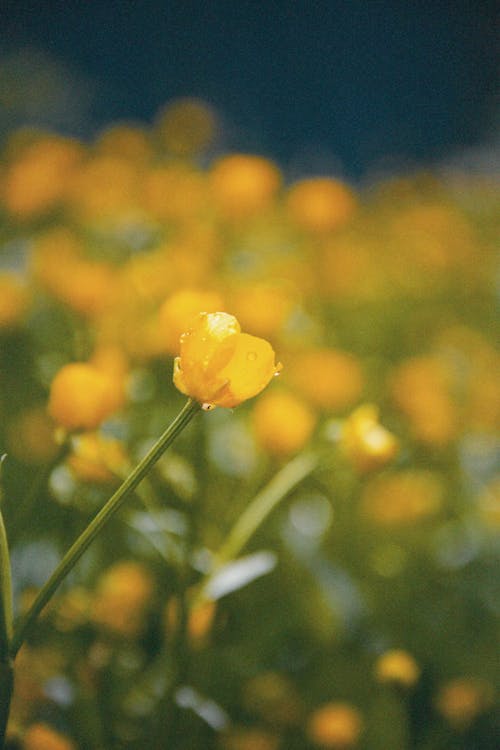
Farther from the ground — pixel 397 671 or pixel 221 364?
pixel 221 364

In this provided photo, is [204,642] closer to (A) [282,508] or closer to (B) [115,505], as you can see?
(A) [282,508]

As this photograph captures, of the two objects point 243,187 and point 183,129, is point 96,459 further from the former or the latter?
point 183,129

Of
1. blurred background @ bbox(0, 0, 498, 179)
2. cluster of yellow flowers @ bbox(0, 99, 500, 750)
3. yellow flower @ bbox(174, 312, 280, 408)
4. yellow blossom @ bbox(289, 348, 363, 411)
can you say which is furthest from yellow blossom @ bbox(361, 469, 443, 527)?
blurred background @ bbox(0, 0, 498, 179)

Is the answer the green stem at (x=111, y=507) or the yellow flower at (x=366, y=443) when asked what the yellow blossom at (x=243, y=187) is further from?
the green stem at (x=111, y=507)

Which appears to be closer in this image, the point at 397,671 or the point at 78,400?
the point at 78,400

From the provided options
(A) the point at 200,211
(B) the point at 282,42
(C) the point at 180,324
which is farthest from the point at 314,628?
(B) the point at 282,42

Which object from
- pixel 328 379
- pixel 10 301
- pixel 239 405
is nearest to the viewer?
pixel 239 405

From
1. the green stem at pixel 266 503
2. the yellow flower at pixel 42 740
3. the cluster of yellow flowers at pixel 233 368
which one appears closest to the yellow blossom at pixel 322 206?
the cluster of yellow flowers at pixel 233 368

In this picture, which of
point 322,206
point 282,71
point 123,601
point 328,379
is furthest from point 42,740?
point 282,71
